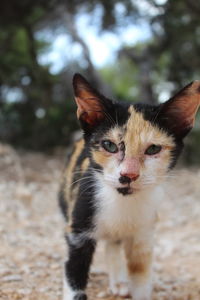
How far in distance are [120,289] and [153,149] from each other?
96 centimetres

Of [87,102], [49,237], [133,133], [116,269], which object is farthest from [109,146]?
[49,237]

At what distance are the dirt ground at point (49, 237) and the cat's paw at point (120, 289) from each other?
45 mm

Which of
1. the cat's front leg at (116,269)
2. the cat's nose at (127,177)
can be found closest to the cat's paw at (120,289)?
the cat's front leg at (116,269)

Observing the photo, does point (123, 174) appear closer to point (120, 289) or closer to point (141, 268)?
point (141, 268)

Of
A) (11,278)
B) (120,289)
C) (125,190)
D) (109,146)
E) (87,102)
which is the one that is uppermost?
(87,102)

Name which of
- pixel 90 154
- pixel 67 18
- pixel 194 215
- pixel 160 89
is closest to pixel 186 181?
pixel 194 215

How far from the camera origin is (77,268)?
7.05 feet

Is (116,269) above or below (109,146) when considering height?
below

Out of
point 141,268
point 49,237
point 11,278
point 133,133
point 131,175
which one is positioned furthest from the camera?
point 49,237

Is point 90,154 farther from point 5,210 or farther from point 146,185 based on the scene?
point 5,210

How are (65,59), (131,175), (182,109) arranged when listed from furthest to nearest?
(65,59)
(182,109)
(131,175)

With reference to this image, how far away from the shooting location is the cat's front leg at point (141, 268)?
2.26 metres

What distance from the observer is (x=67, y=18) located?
5.64 m

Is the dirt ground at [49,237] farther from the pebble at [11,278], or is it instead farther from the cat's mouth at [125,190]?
the cat's mouth at [125,190]
